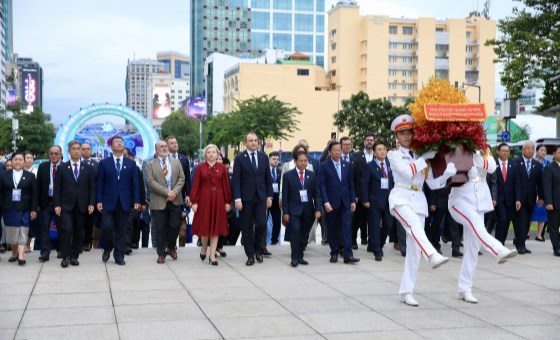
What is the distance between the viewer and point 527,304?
25.9 ft

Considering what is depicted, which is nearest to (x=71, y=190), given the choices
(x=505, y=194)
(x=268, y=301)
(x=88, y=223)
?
(x=88, y=223)

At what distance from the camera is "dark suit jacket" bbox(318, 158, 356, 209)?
11.0 meters

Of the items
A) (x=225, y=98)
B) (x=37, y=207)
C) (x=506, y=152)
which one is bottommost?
(x=37, y=207)

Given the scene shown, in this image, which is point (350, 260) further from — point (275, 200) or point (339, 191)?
point (275, 200)

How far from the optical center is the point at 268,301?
793 cm

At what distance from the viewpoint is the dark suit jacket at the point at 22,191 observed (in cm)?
1064

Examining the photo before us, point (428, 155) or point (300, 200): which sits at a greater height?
point (428, 155)

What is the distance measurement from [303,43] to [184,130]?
5317 centimetres

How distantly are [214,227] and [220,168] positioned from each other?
906mm

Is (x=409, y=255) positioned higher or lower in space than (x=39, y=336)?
higher

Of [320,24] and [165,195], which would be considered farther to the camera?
[320,24]

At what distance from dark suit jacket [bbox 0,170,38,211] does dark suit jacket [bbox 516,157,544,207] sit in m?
8.07

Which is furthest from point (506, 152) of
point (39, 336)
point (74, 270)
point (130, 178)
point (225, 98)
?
point (225, 98)

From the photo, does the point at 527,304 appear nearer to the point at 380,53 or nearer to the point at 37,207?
the point at 37,207
